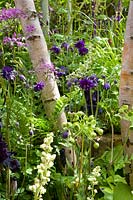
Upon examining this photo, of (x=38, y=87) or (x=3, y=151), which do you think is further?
(x=38, y=87)

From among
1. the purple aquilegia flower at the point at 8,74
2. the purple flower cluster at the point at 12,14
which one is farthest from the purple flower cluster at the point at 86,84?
the purple flower cluster at the point at 12,14

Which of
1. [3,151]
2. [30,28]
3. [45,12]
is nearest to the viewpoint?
[3,151]

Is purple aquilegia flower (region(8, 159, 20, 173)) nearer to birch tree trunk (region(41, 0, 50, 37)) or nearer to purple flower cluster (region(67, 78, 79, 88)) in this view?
purple flower cluster (region(67, 78, 79, 88))

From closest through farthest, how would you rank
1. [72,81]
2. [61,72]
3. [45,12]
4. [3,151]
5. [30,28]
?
[3,151], [30,28], [72,81], [61,72], [45,12]

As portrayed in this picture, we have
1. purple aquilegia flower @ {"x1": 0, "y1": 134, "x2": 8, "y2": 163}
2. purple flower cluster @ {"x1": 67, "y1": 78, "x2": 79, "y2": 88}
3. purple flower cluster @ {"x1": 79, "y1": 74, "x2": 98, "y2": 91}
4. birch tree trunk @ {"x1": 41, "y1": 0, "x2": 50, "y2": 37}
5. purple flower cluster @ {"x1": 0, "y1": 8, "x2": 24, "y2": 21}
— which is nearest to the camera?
purple aquilegia flower @ {"x1": 0, "y1": 134, "x2": 8, "y2": 163}

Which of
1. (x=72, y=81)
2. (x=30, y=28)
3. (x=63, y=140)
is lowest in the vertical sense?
(x=63, y=140)

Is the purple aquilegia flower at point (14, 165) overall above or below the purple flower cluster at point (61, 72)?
below

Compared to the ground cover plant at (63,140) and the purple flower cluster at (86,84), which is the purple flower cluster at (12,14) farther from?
the purple flower cluster at (86,84)

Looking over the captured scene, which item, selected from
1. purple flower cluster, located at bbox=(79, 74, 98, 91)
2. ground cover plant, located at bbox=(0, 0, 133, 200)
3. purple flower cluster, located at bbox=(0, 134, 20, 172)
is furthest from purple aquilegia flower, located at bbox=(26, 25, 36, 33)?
purple flower cluster, located at bbox=(0, 134, 20, 172)

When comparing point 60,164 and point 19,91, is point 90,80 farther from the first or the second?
point 19,91

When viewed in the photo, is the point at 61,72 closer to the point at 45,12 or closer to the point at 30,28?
the point at 30,28

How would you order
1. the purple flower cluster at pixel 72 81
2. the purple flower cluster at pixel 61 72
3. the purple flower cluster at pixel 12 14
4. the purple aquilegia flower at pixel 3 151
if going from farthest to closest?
the purple flower cluster at pixel 61 72 → the purple flower cluster at pixel 72 81 → the purple flower cluster at pixel 12 14 → the purple aquilegia flower at pixel 3 151

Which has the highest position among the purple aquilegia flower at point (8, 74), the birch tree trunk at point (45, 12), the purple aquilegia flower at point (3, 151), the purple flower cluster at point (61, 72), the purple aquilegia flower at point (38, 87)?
the birch tree trunk at point (45, 12)

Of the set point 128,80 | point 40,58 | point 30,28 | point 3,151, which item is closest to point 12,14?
point 30,28
